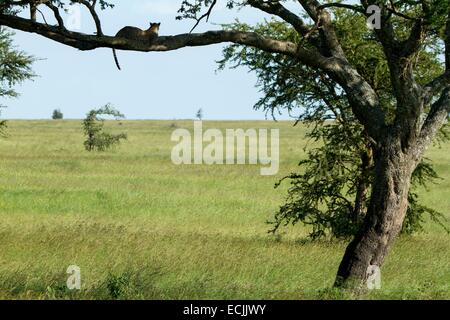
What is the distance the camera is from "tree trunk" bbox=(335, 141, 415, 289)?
48.2 ft

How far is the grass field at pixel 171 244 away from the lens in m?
14.1

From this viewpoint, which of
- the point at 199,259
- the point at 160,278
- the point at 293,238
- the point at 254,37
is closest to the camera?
the point at 254,37

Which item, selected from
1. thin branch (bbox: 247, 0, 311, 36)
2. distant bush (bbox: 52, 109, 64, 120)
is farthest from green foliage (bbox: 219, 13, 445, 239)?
distant bush (bbox: 52, 109, 64, 120)

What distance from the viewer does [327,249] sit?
23281 mm

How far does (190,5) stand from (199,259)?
633 cm

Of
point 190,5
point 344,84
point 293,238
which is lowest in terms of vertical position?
point 293,238

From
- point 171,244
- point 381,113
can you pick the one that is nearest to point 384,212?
point 381,113

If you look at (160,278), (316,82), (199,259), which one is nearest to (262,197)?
(316,82)

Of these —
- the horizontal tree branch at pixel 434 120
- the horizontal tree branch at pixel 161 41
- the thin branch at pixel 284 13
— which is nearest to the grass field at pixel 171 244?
the horizontal tree branch at pixel 434 120

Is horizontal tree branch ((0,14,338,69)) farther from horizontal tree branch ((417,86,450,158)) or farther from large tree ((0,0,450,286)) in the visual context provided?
horizontal tree branch ((417,86,450,158))

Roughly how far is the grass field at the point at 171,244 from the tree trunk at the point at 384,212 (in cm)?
52

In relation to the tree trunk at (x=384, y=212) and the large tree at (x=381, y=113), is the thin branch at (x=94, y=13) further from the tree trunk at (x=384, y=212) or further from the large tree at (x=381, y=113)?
the tree trunk at (x=384, y=212)
